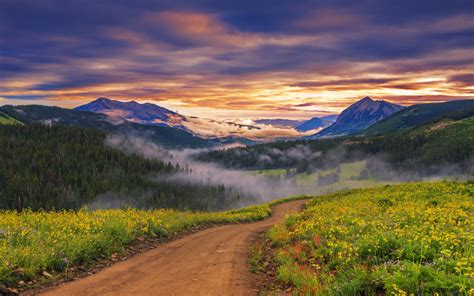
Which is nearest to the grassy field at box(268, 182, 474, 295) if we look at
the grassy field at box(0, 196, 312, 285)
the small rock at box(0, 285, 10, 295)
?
the grassy field at box(0, 196, 312, 285)

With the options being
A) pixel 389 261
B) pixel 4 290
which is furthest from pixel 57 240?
pixel 389 261

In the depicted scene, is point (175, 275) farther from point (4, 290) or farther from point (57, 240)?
point (57, 240)

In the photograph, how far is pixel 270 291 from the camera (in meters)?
11.0

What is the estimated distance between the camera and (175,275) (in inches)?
485

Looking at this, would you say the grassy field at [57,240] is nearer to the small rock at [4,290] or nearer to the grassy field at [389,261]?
the small rock at [4,290]

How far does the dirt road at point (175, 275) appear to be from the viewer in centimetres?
1066

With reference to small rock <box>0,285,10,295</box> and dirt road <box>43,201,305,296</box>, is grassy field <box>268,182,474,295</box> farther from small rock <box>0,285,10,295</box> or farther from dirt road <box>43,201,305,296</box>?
small rock <box>0,285,10,295</box>

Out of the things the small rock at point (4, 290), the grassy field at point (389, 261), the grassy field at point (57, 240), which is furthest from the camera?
the grassy field at point (57, 240)

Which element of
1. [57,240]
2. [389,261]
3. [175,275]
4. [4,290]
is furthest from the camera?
[57,240]

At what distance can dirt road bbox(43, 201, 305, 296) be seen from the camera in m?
10.7

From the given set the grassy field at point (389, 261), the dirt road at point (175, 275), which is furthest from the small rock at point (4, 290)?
the grassy field at point (389, 261)

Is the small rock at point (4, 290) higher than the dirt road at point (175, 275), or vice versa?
the small rock at point (4, 290)

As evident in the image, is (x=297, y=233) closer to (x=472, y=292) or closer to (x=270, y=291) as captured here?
(x=270, y=291)

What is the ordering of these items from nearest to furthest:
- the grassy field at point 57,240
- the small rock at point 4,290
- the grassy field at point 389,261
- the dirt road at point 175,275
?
the grassy field at point 389,261, the small rock at point 4,290, the dirt road at point 175,275, the grassy field at point 57,240
